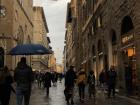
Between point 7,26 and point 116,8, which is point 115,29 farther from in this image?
point 7,26

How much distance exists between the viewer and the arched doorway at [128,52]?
90.4ft

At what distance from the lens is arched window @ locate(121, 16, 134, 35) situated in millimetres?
28731

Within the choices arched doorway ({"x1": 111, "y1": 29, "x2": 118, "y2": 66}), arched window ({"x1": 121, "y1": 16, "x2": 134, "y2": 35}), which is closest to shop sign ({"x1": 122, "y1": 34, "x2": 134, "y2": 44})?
arched window ({"x1": 121, "y1": 16, "x2": 134, "y2": 35})

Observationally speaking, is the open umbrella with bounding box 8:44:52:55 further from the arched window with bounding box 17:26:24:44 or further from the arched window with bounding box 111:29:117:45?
the arched window with bounding box 17:26:24:44

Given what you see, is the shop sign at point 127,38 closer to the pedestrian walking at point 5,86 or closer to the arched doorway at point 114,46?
the arched doorway at point 114,46

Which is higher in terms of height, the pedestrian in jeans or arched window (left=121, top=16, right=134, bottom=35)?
arched window (left=121, top=16, right=134, bottom=35)

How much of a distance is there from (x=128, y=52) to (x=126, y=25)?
81.8 inches

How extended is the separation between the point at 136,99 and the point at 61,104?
4.25 m

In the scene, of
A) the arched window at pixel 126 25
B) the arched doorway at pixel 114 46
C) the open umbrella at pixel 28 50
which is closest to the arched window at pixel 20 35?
the arched doorway at pixel 114 46

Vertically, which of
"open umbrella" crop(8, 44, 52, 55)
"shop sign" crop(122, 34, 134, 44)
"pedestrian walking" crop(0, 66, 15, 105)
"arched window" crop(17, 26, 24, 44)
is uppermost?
"arched window" crop(17, 26, 24, 44)

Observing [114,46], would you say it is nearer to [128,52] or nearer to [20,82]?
[128,52]

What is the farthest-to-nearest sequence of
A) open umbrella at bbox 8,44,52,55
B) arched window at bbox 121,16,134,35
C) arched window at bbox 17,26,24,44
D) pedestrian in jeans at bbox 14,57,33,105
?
arched window at bbox 17,26,24,44 < arched window at bbox 121,16,134,35 < open umbrella at bbox 8,44,52,55 < pedestrian in jeans at bbox 14,57,33,105

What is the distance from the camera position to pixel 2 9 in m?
53.0

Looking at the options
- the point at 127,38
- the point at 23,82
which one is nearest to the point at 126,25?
the point at 127,38
